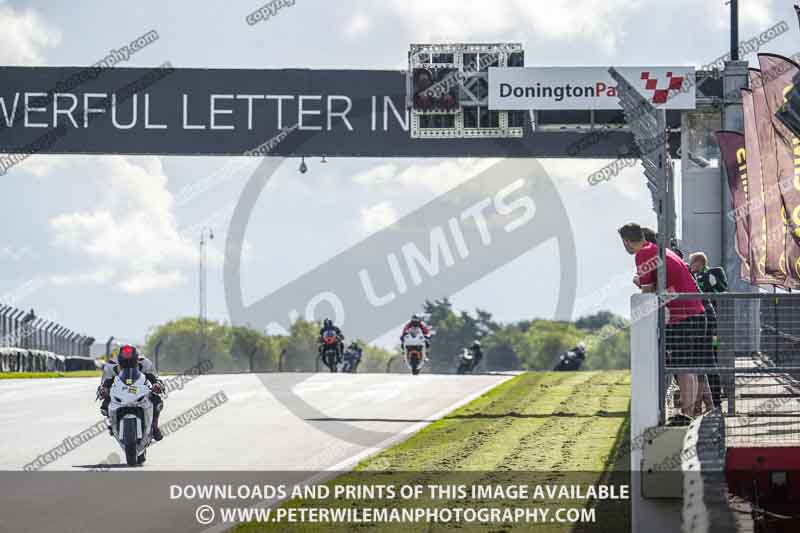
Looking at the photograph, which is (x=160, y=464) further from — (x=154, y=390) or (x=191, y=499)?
(x=191, y=499)

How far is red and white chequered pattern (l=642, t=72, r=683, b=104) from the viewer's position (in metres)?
24.4

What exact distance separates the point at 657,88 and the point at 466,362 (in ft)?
61.2

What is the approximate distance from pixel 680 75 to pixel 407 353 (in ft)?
38.4

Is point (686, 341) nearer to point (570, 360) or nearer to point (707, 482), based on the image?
point (707, 482)

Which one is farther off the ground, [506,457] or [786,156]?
[786,156]

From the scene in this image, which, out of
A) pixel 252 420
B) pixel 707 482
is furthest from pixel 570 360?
pixel 707 482

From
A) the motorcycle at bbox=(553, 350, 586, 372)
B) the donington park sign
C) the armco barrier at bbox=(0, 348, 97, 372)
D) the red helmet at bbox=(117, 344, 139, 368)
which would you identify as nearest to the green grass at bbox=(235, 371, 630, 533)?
the red helmet at bbox=(117, 344, 139, 368)

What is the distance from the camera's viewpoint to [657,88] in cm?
2477

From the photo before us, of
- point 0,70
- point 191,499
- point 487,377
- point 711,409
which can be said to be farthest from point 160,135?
point 711,409

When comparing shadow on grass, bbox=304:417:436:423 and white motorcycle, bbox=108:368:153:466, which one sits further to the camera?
shadow on grass, bbox=304:417:436:423

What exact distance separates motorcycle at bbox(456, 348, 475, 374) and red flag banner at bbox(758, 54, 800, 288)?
2608cm

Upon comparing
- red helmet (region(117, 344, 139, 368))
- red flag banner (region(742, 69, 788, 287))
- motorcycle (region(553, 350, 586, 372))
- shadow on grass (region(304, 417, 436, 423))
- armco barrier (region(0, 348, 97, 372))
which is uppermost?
red flag banner (region(742, 69, 788, 287))

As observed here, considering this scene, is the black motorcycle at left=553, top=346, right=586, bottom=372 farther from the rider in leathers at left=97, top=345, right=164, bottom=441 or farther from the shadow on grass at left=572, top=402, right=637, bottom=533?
the rider in leathers at left=97, top=345, right=164, bottom=441

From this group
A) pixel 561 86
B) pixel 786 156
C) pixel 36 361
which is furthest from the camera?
pixel 36 361
